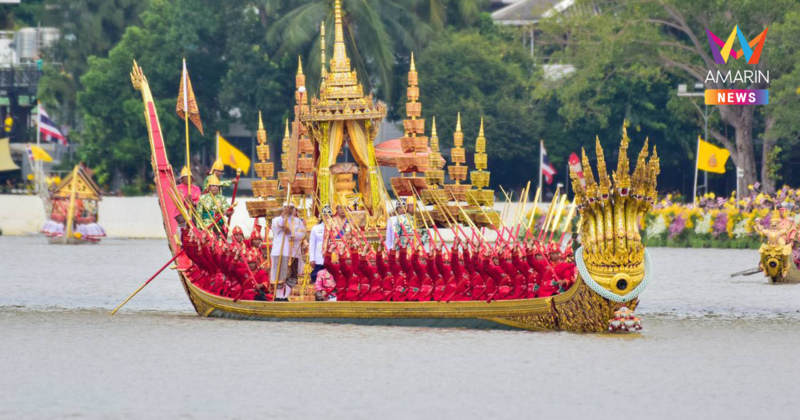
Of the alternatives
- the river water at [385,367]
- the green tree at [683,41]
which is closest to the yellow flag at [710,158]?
the green tree at [683,41]

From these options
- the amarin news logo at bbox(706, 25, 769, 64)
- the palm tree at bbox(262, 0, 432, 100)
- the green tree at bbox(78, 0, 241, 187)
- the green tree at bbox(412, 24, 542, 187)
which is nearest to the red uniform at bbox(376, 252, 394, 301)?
the palm tree at bbox(262, 0, 432, 100)

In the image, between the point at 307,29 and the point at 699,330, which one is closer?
the point at 699,330

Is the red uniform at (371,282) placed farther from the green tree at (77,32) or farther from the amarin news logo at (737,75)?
the green tree at (77,32)

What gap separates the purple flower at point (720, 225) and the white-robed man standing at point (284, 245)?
20.8 meters

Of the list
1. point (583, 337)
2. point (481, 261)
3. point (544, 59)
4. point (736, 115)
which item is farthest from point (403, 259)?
point (544, 59)

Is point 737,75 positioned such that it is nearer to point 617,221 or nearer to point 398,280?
point 398,280

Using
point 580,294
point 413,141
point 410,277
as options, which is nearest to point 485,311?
point 410,277

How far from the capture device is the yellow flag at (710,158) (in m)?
42.9

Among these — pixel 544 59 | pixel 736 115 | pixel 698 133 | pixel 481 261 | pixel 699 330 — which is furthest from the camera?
pixel 544 59

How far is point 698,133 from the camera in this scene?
51.8 m

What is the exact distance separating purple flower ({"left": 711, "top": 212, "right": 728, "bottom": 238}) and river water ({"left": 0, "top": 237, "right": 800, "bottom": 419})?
51.2 feet

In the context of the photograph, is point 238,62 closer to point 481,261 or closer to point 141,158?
point 141,158

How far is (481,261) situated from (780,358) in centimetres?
352

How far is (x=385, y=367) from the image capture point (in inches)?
586
